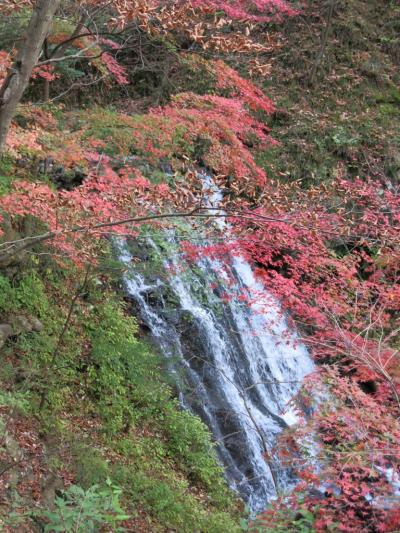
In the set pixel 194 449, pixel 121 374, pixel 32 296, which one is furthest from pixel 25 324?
pixel 194 449

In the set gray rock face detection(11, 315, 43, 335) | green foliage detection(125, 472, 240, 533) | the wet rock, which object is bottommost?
green foliage detection(125, 472, 240, 533)

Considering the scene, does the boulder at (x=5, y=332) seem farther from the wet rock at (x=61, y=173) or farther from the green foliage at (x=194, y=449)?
the wet rock at (x=61, y=173)

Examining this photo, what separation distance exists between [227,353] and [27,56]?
703 cm

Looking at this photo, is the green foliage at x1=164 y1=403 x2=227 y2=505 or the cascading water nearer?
the green foliage at x1=164 y1=403 x2=227 y2=505

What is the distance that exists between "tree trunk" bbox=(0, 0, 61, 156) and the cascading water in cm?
538

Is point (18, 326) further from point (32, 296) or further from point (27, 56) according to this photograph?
point (27, 56)

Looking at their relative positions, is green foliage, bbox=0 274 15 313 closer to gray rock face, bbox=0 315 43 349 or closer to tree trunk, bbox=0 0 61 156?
gray rock face, bbox=0 315 43 349

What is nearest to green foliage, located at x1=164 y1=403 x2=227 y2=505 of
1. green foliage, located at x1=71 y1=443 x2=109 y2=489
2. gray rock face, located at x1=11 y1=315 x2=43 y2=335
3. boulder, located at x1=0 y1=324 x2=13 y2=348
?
green foliage, located at x1=71 y1=443 x2=109 y2=489

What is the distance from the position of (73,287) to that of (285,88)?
1084 centimetres

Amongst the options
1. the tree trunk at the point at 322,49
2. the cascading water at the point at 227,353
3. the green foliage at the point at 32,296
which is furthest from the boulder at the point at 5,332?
the tree trunk at the point at 322,49

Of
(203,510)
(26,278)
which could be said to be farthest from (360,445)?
(26,278)

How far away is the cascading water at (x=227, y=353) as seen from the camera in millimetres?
8469

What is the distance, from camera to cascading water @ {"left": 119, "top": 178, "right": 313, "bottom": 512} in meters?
8.47

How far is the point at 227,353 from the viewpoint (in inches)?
378
